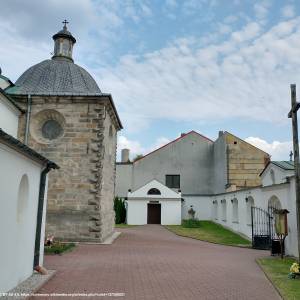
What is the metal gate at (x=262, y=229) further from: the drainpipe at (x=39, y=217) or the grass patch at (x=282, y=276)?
the drainpipe at (x=39, y=217)

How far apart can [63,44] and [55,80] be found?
3303 millimetres

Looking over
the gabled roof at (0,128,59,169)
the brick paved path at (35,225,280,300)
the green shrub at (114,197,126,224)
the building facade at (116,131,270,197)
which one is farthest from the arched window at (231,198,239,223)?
the gabled roof at (0,128,59,169)

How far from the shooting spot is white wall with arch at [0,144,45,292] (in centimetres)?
652

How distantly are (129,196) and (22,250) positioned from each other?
2609 cm

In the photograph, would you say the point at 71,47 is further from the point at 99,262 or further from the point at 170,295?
the point at 170,295

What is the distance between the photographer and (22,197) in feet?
26.0

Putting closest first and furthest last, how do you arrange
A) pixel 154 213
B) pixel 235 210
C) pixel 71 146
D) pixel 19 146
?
pixel 19 146
pixel 71 146
pixel 235 210
pixel 154 213

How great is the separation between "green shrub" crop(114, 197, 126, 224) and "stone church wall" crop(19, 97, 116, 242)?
57.2 feet

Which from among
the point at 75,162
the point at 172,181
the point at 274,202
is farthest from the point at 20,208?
the point at 172,181

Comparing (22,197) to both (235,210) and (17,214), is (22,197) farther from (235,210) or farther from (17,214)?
(235,210)

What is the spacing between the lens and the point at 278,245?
44.7ft

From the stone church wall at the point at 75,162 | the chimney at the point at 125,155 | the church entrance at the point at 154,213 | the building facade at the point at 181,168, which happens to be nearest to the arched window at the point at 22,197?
the stone church wall at the point at 75,162

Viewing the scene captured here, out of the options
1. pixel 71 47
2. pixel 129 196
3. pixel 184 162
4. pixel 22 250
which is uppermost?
pixel 71 47

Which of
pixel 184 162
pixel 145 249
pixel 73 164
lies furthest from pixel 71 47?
pixel 184 162
